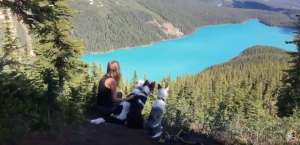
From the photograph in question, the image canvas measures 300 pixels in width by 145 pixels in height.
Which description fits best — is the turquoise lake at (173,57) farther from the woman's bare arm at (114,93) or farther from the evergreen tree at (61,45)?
the woman's bare arm at (114,93)

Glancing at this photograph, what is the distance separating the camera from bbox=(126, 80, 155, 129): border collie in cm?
705

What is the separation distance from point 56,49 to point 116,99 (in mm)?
6716

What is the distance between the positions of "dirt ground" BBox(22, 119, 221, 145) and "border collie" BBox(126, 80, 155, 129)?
0.21 m

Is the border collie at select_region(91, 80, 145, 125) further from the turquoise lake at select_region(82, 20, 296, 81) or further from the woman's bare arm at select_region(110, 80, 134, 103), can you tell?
the turquoise lake at select_region(82, 20, 296, 81)

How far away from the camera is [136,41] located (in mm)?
194750

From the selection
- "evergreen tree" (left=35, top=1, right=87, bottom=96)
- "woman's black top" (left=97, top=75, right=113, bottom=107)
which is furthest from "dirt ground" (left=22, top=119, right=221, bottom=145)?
"evergreen tree" (left=35, top=1, right=87, bottom=96)

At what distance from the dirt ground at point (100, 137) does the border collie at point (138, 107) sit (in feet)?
0.68

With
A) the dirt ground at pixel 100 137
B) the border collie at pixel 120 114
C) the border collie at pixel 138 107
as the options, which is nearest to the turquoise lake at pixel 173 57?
the border collie at pixel 120 114

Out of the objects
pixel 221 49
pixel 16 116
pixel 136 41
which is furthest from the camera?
pixel 136 41

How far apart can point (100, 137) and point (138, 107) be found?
1.39 metres

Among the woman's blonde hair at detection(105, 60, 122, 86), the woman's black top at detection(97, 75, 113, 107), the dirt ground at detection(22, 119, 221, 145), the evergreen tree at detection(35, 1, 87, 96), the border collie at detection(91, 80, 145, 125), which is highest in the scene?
the evergreen tree at detection(35, 1, 87, 96)

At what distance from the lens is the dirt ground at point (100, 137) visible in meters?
5.50

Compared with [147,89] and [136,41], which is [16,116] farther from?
[136,41]

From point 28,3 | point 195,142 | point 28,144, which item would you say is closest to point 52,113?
point 28,144
